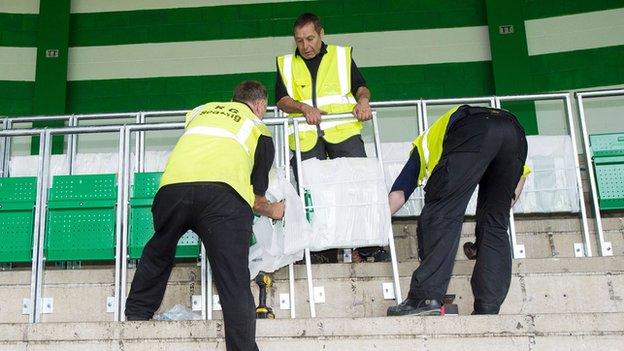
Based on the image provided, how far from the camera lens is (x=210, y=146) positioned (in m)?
3.20

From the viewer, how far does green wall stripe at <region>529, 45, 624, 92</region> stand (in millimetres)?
7473

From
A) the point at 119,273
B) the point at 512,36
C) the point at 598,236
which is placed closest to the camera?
the point at 119,273

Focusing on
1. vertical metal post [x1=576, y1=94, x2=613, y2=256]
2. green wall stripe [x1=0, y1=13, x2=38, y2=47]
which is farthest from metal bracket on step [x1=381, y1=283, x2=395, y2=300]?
green wall stripe [x1=0, y1=13, x2=38, y2=47]

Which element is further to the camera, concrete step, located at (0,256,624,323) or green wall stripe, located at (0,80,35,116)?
green wall stripe, located at (0,80,35,116)

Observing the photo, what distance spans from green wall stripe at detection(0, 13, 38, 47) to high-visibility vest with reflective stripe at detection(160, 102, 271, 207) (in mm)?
5487

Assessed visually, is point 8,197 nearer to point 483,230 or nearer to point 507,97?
point 483,230

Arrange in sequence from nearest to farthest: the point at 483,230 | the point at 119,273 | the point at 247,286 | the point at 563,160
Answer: the point at 247,286 → the point at 483,230 → the point at 119,273 → the point at 563,160

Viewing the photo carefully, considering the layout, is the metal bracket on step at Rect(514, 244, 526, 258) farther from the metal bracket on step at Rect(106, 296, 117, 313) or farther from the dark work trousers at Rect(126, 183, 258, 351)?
the metal bracket on step at Rect(106, 296, 117, 313)

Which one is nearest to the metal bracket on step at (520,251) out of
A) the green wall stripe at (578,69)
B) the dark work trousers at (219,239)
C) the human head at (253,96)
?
the human head at (253,96)

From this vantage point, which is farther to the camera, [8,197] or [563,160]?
[563,160]

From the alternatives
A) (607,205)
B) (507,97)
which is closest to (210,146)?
(507,97)

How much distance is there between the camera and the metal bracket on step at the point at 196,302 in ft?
13.0

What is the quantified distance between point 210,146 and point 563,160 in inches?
110

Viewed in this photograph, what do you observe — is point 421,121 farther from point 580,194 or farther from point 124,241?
point 124,241
